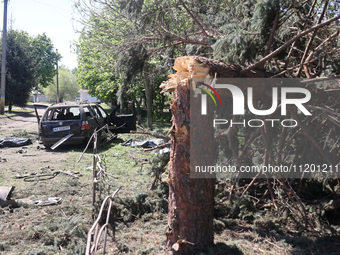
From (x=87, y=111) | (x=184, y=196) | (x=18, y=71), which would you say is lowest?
A: (x=184, y=196)

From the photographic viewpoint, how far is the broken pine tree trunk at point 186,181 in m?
4.04

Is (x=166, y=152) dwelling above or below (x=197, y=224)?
Result: above

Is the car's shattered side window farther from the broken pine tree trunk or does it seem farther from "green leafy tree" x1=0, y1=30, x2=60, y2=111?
"green leafy tree" x1=0, y1=30, x2=60, y2=111

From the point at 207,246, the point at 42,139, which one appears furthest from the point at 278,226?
the point at 42,139

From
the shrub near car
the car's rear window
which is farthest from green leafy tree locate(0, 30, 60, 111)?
the shrub near car

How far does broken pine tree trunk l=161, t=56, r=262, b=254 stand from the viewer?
13.3 ft

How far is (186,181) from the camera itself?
4.07m

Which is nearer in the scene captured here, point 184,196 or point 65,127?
point 184,196

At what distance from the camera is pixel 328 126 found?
546 centimetres

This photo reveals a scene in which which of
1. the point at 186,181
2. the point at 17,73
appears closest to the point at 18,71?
the point at 17,73

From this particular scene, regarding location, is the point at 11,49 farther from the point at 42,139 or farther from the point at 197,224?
the point at 197,224

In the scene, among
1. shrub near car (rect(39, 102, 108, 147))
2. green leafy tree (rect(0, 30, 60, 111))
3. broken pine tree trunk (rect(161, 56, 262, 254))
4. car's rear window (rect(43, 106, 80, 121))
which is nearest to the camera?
broken pine tree trunk (rect(161, 56, 262, 254))

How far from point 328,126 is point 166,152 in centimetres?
289

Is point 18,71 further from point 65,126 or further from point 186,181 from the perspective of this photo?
point 186,181
